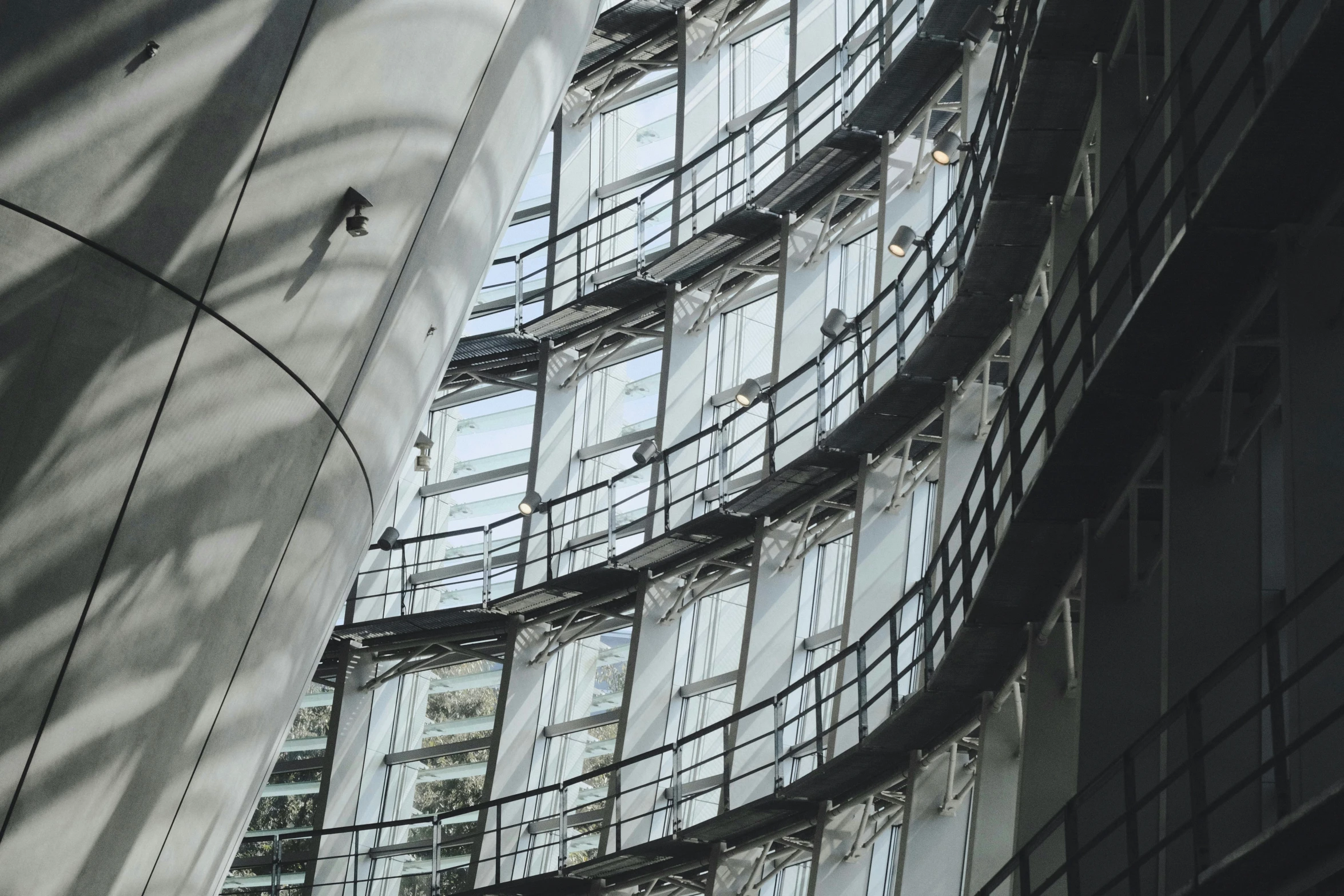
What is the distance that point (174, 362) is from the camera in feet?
20.0

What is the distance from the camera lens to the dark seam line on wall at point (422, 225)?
7141mm

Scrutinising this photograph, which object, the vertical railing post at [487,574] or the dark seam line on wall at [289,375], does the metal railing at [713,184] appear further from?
the dark seam line on wall at [289,375]

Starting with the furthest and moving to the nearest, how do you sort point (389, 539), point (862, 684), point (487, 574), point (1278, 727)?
point (389, 539) → point (487, 574) → point (862, 684) → point (1278, 727)

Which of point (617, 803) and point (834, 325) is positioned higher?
point (834, 325)

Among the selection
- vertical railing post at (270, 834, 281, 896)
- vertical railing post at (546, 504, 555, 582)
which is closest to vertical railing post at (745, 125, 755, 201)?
vertical railing post at (546, 504, 555, 582)

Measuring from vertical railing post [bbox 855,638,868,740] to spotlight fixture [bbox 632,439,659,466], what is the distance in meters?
6.14

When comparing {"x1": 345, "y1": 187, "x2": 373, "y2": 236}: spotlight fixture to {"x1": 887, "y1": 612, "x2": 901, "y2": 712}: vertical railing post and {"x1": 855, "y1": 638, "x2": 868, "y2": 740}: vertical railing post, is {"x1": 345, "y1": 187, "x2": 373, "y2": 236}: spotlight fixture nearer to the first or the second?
{"x1": 887, "y1": 612, "x2": 901, "y2": 712}: vertical railing post

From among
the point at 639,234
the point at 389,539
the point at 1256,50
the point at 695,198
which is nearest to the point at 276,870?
the point at 389,539

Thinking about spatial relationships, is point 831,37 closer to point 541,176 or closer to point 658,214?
point 658,214

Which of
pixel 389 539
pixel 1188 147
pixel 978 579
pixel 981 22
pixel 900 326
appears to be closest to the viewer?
pixel 1188 147

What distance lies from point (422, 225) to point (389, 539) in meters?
19.1

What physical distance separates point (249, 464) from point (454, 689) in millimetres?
20626

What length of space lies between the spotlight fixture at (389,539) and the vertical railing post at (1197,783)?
20192 mm

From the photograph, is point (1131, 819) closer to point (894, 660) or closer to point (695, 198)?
point (894, 660)
